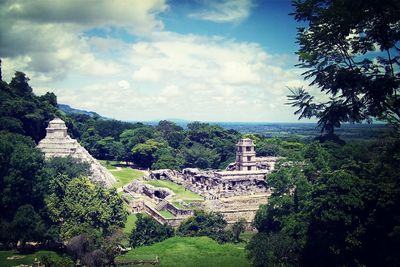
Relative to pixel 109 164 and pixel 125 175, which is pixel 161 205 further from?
pixel 109 164

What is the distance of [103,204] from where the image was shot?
3300 centimetres

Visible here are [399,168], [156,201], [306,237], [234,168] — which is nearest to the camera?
[399,168]

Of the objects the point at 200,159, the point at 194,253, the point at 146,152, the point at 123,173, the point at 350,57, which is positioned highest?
the point at 350,57

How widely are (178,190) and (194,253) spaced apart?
18.1 m

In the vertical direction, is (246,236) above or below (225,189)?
below

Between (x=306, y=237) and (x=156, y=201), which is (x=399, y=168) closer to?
(x=306, y=237)

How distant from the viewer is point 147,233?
32375mm

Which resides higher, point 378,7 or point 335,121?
point 378,7

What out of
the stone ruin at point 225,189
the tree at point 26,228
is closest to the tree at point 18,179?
the tree at point 26,228

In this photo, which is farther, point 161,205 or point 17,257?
point 161,205

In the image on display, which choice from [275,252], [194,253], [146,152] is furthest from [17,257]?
[146,152]

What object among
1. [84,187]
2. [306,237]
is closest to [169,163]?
[84,187]

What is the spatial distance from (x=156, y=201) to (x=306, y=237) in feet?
75.3

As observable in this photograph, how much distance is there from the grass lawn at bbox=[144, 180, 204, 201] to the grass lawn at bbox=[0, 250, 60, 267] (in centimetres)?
1615
